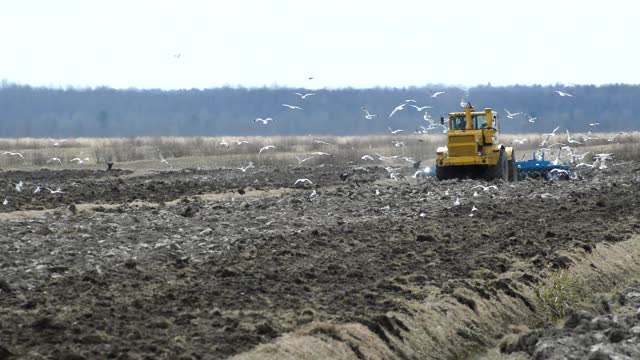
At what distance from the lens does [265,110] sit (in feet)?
373

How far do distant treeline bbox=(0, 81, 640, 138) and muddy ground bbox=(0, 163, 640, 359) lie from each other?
204ft

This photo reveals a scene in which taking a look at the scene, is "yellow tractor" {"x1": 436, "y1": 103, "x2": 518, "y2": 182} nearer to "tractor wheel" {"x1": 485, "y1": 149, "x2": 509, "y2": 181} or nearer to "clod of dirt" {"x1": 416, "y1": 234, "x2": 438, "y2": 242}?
"tractor wheel" {"x1": 485, "y1": 149, "x2": 509, "y2": 181}

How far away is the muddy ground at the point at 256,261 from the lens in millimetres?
11609

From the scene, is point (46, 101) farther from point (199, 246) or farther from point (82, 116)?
point (199, 246)

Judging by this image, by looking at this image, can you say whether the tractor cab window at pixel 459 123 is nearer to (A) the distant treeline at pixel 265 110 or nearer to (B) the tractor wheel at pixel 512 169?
(B) the tractor wheel at pixel 512 169

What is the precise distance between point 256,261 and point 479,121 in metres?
22.7

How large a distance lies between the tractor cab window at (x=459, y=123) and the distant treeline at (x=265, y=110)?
49564mm

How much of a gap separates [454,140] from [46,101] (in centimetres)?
8671

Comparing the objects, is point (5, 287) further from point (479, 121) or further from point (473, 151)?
point (479, 121)

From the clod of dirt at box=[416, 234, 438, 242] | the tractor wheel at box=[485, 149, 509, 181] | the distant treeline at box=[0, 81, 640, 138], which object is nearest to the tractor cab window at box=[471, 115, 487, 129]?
the tractor wheel at box=[485, 149, 509, 181]

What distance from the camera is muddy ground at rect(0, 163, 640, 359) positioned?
38.1ft

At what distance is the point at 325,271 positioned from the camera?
15.9 m

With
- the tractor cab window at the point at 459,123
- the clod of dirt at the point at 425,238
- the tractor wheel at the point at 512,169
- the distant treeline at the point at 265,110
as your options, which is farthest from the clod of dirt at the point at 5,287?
the distant treeline at the point at 265,110

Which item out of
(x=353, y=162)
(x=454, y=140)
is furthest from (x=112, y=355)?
(x=353, y=162)
